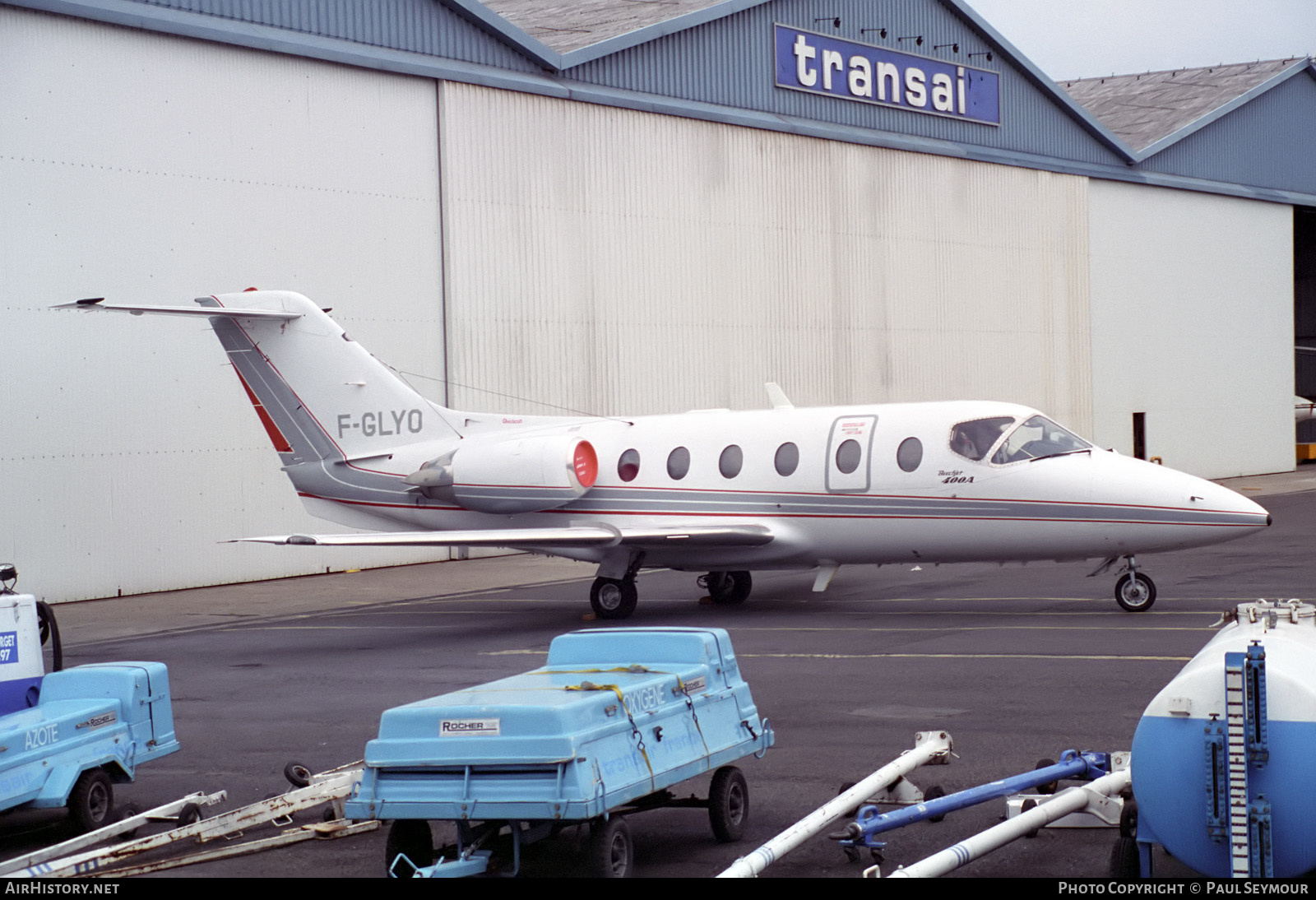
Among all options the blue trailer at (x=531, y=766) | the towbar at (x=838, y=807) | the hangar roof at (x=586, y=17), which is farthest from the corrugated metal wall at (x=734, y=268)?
the blue trailer at (x=531, y=766)

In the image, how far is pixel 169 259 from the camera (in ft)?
76.8

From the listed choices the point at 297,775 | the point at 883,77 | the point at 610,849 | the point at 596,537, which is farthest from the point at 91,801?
the point at 883,77

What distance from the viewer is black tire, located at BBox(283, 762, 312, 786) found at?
353 inches

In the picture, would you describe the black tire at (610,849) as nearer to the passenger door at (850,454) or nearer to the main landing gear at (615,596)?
the passenger door at (850,454)

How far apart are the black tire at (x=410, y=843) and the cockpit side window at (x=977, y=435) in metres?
11.0

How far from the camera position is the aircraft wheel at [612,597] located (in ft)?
60.7

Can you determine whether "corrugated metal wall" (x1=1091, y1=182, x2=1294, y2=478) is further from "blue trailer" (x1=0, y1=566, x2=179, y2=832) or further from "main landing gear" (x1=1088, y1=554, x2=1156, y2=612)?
"blue trailer" (x1=0, y1=566, x2=179, y2=832)

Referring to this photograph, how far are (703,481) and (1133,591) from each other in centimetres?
535

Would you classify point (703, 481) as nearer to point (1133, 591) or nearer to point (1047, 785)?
point (1133, 591)

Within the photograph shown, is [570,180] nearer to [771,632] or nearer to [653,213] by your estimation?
[653,213]

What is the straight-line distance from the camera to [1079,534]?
53.7ft

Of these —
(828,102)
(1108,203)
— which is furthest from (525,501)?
(1108,203)

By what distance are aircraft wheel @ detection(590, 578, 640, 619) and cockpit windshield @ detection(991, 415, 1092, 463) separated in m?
4.81

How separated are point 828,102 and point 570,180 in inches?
335
